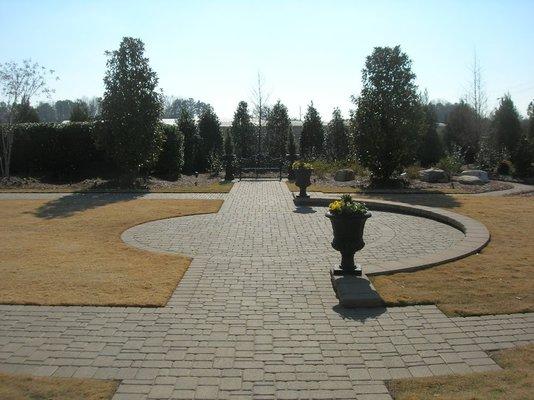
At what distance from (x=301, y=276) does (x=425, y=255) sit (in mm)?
2589

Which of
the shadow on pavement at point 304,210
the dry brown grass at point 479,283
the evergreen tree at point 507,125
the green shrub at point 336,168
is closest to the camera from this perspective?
the dry brown grass at point 479,283

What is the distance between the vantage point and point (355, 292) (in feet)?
19.4

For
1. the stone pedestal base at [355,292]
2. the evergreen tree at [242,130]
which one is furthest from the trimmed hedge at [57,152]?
the stone pedestal base at [355,292]

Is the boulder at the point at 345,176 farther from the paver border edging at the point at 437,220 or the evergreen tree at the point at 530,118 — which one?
the evergreen tree at the point at 530,118

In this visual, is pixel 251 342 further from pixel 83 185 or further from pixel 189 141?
pixel 189 141

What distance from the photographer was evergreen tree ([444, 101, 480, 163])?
110 ft

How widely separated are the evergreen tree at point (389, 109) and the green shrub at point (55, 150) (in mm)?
12873

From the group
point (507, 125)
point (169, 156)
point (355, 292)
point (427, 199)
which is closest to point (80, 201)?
point (169, 156)

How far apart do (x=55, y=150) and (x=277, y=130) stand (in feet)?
49.1

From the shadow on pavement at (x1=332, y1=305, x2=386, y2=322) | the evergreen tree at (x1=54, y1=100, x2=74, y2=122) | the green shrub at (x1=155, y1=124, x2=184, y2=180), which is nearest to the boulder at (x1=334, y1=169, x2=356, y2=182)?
the green shrub at (x1=155, y1=124, x2=184, y2=180)

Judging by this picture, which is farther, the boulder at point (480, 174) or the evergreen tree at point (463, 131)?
the evergreen tree at point (463, 131)

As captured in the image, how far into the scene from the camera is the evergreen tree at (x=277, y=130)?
105 ft

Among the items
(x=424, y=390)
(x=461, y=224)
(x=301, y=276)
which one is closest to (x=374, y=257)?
(x=301, y=276)

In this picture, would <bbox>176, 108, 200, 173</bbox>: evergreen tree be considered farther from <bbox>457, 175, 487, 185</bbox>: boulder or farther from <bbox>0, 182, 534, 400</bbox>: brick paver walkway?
<bbox>0, 182, 534, 400</bbox>: brick paver walkway
